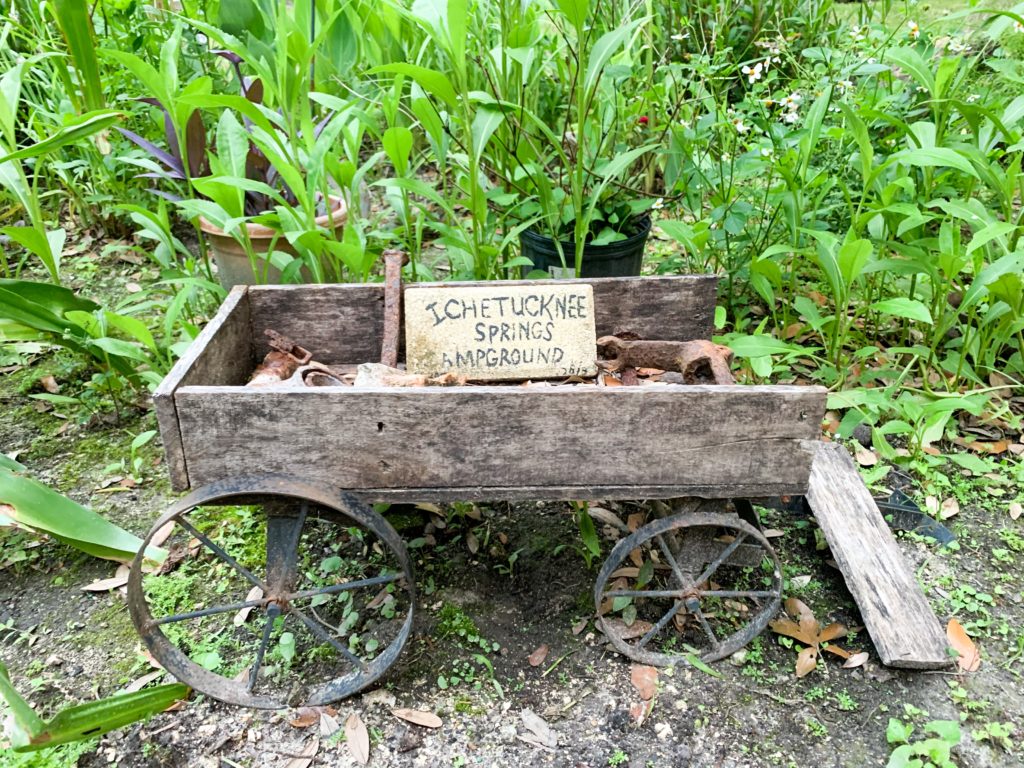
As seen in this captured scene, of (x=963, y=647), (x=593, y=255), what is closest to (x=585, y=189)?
(x=593, y=255)

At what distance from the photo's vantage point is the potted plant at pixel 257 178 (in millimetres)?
2072

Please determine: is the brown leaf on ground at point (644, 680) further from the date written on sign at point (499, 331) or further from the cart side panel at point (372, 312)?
the cart side panel at point (372, 312)

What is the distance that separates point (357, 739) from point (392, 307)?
1.03 metres

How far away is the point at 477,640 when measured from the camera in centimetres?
186

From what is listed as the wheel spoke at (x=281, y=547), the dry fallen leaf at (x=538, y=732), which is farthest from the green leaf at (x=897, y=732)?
the wheel spoke at (x=281, y=547)

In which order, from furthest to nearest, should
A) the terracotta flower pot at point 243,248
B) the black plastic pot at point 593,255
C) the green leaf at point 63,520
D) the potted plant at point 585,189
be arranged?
the terracotta flower pot at point 243,248 < the black plastic pot at point 593,255 < the potted plant at point 585,189 < the green leaf at point 63,520

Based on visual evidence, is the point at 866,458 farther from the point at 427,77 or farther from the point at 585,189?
the point at 427,77

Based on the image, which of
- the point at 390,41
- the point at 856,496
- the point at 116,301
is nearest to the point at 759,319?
the point at 856,496

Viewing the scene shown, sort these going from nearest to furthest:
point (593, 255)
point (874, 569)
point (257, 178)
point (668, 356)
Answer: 1. point (874, 569)
2. point (668, 356)
3. point (593, 255)
4. point (257, 178)

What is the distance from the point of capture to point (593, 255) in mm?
2660

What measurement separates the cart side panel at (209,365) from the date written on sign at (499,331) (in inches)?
17.5

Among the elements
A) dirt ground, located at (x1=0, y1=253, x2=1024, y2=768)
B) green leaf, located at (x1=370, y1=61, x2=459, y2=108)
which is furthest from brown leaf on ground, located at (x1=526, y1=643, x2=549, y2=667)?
green leaf, located at (x1=370, y1=61, x2=459, y2=108)

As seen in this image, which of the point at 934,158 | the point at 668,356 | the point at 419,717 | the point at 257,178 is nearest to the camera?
the point at 419,717

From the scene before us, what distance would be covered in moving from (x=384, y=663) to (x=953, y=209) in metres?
2.09
